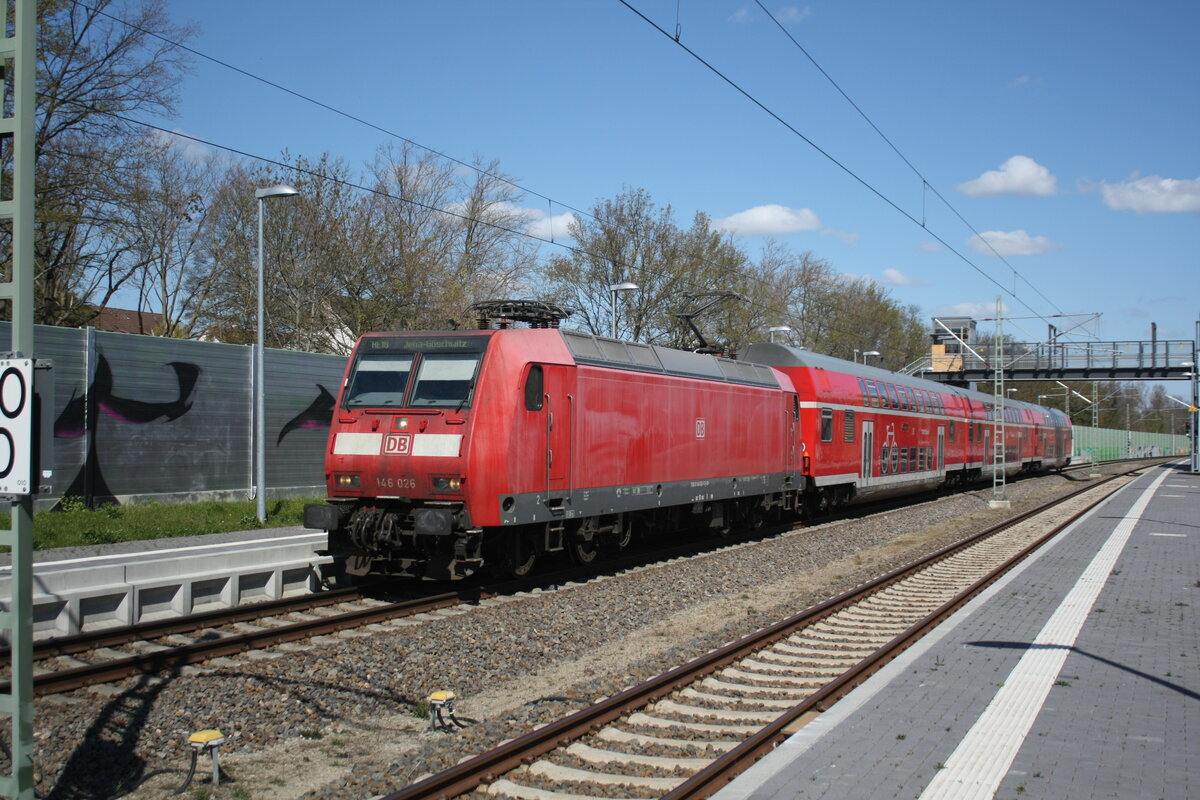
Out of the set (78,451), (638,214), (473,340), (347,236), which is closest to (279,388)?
(78,451)

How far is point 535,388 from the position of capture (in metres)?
12.2

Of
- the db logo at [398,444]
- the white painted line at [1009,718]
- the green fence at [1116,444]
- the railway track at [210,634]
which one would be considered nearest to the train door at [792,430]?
the white painted line at [1009,718]

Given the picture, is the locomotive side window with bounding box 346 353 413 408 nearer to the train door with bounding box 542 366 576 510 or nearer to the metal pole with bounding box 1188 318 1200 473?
the train door with bounding box 542 366 576 510

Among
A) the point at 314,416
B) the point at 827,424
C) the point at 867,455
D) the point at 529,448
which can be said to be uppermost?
the point at 314,416

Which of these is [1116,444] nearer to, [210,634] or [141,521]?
[141,521]

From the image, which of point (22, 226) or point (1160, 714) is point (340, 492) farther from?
point (1160, 714)

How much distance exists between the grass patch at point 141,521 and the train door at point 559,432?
8.56 meters

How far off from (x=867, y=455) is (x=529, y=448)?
48.6ft

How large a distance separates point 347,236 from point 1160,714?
26.9m

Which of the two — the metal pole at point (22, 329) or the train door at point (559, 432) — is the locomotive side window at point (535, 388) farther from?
the metal pole at point (22, 329)

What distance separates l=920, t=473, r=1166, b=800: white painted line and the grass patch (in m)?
14.1

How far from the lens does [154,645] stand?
30.8 ft

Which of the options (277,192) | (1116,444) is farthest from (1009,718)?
(1116,444)

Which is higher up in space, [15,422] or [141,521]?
[15,422]
